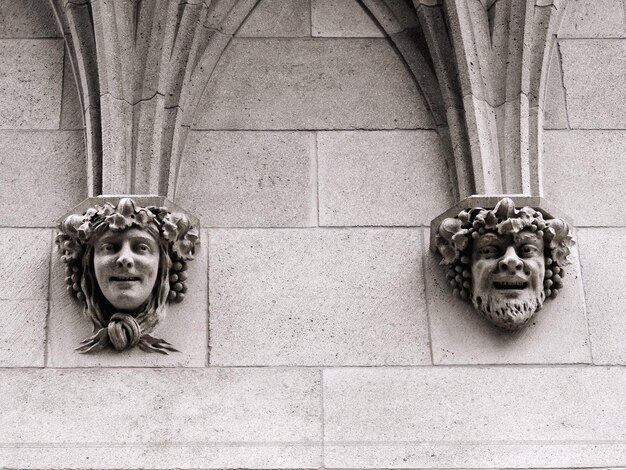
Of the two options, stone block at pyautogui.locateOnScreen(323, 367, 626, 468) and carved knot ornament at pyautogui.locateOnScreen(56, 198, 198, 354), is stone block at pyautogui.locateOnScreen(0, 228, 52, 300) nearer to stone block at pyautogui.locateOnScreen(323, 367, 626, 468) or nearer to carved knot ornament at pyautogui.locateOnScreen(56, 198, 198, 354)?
carved knot ornament at pyautogui.locateOnScreen(56, 198, 198, 354)

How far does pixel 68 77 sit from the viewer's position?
725 centimetres

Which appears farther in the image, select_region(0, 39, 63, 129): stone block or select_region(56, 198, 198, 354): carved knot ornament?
select_region(0, 39, 63, 129): stone block

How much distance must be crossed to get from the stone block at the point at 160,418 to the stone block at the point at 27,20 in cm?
189

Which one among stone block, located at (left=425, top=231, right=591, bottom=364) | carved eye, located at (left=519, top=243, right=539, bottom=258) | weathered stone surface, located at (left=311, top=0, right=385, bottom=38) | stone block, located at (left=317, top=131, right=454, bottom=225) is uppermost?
weathered stone surface, located at (left=311, top=0, right=385, bottom=38)

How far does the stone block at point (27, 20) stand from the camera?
737 cm

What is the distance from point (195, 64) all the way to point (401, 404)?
6.73 ft

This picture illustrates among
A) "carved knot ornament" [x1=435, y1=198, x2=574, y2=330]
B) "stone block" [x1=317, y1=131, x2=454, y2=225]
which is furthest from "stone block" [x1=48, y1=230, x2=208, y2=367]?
"carved knot ornament" [x1=435, y1=198, x2=574, y2=330]

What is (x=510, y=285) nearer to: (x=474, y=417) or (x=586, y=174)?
(x=474, y=417)

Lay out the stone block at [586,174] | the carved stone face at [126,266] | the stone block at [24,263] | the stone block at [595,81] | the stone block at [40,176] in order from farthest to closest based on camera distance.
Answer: the stone block at [595,81] → the stone block at [586,174] → the stone block at [40,176] → the stone block at [24,263] → the carved stone face at [126,266]

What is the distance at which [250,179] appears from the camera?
7008 millimetres

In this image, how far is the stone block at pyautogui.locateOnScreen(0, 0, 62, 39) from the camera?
24.2ft

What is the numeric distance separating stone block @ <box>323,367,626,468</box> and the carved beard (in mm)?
217

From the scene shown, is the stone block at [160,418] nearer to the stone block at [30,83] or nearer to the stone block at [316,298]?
the stone block at [316,298]

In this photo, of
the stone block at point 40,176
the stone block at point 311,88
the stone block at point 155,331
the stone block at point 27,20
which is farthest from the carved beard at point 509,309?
the stone block at point 27,20
